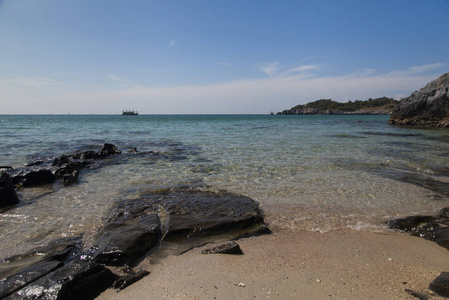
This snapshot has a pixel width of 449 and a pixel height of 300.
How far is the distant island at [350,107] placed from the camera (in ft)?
412

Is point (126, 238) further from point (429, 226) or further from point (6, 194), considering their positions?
point (429, 226)

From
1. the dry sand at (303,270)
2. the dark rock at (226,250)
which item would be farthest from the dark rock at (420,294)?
the dark rock at (226,250)

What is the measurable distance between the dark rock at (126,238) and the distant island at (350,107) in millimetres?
137112

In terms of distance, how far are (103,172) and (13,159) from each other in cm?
755

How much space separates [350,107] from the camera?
142m

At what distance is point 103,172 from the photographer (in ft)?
35.9

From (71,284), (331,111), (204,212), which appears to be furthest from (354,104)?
(71,284)

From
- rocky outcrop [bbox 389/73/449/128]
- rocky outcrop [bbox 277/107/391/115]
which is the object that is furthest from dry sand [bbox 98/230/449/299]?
rocky outcrop [bbox 277/107/391/115]

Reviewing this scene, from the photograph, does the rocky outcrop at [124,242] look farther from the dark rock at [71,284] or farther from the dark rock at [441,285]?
the dark rock at [441,285]

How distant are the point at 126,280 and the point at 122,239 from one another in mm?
1233

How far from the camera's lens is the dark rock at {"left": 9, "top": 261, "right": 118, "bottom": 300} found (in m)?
3.16

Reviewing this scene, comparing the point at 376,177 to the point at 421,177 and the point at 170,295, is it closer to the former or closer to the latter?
the point at 421,177

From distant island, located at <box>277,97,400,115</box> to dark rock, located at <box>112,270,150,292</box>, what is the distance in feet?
454

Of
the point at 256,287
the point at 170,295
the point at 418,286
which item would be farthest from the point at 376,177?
the point at 170,295
